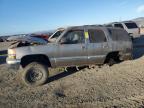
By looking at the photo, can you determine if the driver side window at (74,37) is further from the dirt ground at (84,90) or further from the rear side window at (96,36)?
the dirt ground at (84,90)

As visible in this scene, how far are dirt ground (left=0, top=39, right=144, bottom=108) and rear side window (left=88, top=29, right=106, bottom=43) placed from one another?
124 cm

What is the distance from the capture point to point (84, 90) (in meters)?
7.85

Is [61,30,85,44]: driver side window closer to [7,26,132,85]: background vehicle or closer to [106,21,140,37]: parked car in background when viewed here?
[7,26,132,85]: background vehicle

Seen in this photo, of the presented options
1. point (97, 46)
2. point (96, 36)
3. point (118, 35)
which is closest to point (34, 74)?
point (97, 46)

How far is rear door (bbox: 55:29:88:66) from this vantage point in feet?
30.2

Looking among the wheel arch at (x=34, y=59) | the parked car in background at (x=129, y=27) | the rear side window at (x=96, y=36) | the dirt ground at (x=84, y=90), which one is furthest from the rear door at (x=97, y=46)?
the parked car in background at (x=129, y=27)

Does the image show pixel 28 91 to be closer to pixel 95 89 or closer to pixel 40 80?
pixel 40 80

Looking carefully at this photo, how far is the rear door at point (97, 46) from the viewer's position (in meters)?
9.49

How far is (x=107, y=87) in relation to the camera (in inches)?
314

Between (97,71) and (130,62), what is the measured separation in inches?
77.8

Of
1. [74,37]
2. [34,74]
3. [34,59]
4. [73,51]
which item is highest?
[74,37]

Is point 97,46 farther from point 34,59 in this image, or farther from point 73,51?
point 34,59

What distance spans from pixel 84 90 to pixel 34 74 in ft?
6.36

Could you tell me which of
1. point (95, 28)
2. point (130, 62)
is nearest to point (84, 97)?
point (95, 28)
